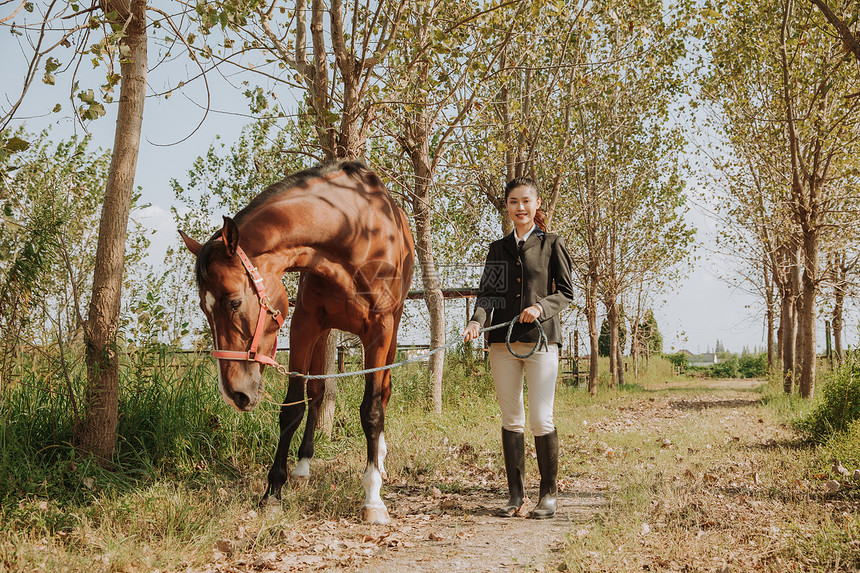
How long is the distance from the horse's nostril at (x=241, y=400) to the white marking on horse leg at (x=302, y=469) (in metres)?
1.30

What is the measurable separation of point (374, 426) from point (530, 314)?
1.31 m

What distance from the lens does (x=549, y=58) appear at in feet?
33.0

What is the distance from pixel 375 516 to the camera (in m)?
3.89

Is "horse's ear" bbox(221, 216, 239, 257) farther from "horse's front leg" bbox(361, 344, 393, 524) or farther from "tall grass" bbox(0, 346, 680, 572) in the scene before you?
"horse's front leg" bbox(361, 344, 393, 524)

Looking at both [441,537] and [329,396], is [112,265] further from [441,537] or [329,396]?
[441,537]

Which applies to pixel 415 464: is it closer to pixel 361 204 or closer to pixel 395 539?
pixel 395 539

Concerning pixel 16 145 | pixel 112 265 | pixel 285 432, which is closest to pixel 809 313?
pixel 285 432

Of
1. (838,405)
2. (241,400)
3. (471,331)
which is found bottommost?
(838,405)

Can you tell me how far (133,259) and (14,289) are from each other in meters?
12.9

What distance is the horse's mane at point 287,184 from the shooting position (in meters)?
3.34

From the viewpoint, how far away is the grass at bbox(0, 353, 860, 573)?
3123 millimetres

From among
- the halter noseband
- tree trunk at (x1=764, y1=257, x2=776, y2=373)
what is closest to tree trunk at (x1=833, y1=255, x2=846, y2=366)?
tree trunk at (x1=764, y1=257, x2=776, y2=373)

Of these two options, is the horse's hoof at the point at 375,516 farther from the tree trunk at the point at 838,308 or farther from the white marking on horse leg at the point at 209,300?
the tree trunk at the point at 838,308

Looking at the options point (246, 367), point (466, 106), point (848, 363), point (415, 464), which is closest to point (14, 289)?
point (246, 367)
